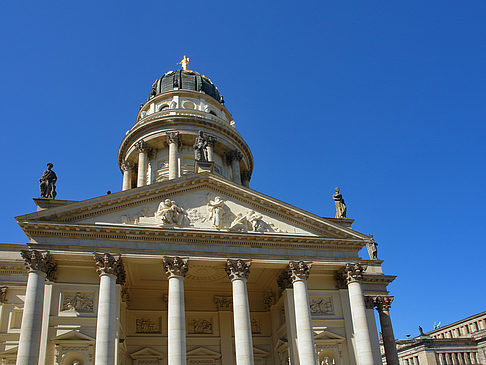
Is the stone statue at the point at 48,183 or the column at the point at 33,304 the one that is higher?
the stone statue at the point at 48,183

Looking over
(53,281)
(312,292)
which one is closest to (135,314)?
(53,281)

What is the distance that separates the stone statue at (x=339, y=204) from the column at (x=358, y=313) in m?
4.29

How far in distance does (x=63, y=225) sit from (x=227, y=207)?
8.17m

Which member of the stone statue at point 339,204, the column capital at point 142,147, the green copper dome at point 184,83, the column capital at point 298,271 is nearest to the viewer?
the column capital at point 298,271

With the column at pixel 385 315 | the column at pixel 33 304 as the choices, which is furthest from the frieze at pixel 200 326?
the column at pixel 385 315

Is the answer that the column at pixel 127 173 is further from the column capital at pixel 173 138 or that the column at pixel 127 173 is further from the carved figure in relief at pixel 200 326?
the carved figure in relief at pixel 200 326

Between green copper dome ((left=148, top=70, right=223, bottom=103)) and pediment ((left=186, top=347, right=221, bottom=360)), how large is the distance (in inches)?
1038

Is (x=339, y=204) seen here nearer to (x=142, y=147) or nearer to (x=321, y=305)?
(x=321, y=305)

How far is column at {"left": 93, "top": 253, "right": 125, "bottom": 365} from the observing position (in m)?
20.2

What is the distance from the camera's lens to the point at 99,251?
22.3m

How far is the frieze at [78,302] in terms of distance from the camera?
22.1 metres

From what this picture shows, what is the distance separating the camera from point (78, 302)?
73.0 ft

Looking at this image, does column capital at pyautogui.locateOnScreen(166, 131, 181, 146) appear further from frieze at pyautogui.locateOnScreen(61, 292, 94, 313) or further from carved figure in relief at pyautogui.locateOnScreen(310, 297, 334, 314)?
carved figure in relief at pyautogui.locateOnScreen(310, 297, 334, 314)

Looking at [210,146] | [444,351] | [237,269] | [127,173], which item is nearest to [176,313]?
[237,269]
